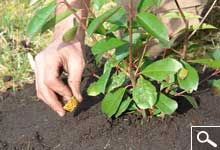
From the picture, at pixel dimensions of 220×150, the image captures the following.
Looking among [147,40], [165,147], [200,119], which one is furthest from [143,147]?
[147,40]

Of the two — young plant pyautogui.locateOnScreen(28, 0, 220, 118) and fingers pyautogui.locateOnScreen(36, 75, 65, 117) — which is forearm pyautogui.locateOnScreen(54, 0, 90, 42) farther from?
fingers pyautogui.locateOnScreen(36, 75, 65, 117)

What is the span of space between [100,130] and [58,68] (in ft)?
0.92

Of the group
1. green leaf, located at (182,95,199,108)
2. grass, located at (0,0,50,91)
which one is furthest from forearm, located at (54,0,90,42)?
grass, located at (0,0,50,91)

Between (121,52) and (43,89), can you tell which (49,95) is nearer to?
(43,89)

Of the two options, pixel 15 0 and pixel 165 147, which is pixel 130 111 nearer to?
pixel 165 147

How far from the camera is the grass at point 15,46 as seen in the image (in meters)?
2.26

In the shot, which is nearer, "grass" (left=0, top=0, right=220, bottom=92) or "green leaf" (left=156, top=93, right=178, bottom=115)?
"green leaf" (left=156, top=93, right=178, bottom=115)

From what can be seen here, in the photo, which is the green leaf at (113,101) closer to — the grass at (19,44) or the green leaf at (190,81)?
the green leaf at (190,81)

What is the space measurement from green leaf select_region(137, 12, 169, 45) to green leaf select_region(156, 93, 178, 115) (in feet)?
1.06

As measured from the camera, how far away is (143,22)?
4.16 feet

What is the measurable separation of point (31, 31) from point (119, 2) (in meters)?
0.36

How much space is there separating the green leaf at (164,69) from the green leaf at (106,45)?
0.13 metres

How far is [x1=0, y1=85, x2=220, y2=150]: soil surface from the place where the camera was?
165 centimetres

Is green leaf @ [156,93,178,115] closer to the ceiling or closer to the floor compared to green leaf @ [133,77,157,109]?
closer to the floor
